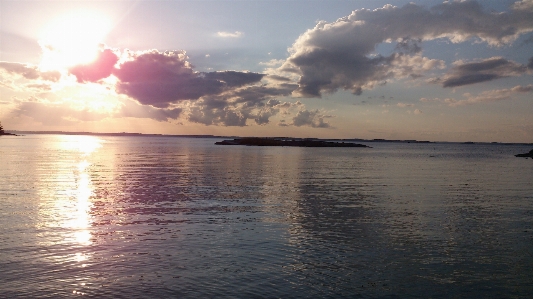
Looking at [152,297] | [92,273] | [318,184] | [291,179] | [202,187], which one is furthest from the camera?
[291,179]

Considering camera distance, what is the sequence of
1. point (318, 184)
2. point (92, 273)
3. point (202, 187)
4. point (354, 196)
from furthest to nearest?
point (318, 184), point (202, 187), point (354, 196), point (92, 273)

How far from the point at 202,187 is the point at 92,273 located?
29.5m

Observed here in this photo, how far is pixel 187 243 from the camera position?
72.8 ft

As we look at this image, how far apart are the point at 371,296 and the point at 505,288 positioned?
228 inches

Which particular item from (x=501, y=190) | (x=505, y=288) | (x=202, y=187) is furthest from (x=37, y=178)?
(x=501, y=190)

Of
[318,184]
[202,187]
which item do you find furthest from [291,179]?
[202,187]

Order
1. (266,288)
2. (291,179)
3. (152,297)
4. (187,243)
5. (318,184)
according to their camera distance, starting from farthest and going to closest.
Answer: (291,179) → (318,184) → (187,243) → (266,288) → (152,297)

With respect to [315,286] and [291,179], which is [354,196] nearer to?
[291,179]

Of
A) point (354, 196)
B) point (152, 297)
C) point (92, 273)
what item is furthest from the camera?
point (354, 196)

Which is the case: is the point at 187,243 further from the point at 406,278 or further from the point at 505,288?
the point at 505,288

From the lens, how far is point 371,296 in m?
15.5

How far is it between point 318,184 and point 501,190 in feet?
70.7

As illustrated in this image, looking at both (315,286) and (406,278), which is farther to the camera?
(406,278)

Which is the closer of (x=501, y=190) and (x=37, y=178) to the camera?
(x=501, y=190)
